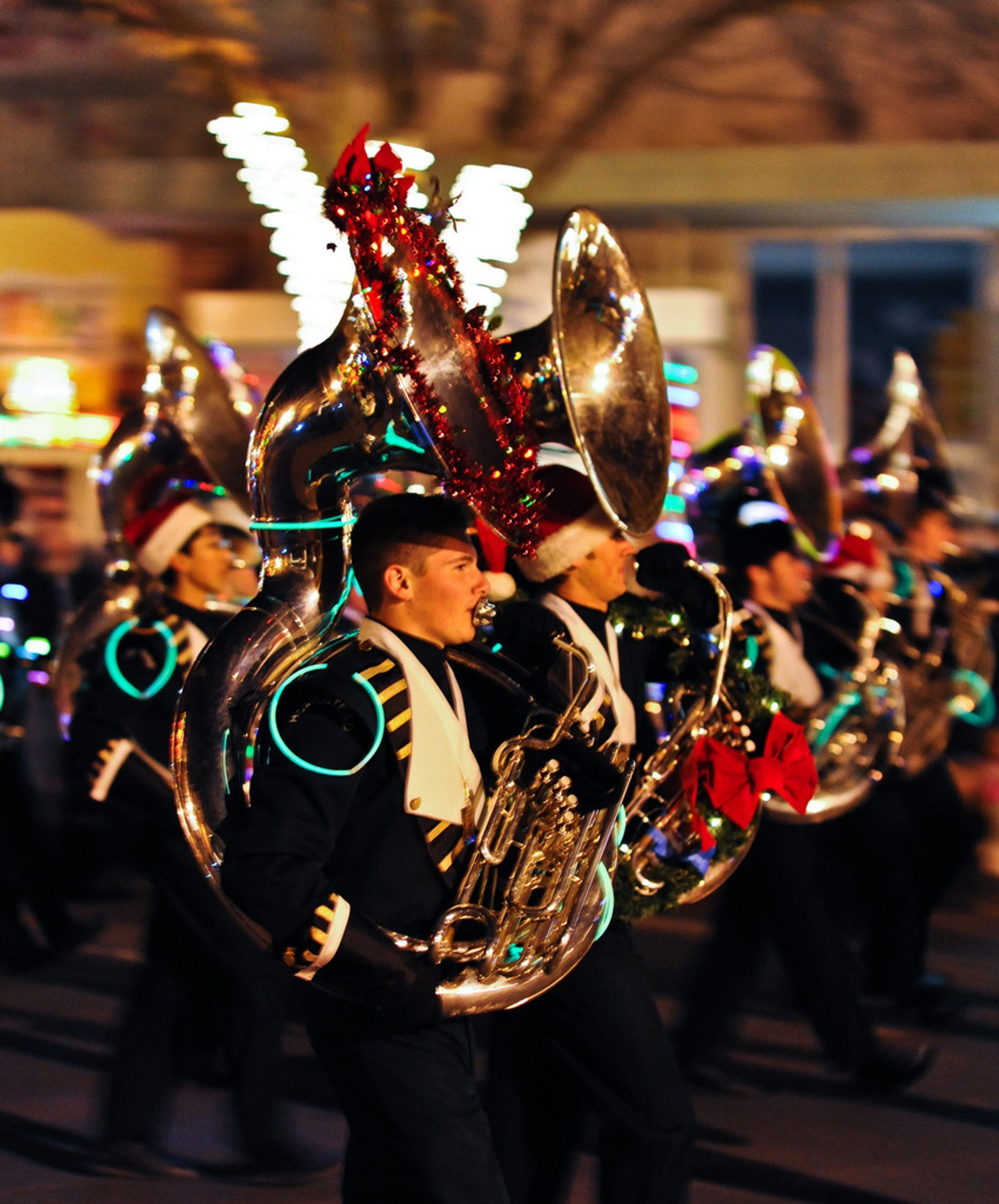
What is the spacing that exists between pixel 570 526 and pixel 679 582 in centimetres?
30

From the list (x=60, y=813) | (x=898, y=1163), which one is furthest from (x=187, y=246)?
(x=898, y=1163)

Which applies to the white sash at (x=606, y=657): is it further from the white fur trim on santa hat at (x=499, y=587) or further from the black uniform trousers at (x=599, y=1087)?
the black uniform trousers at (x=599, y=1087)

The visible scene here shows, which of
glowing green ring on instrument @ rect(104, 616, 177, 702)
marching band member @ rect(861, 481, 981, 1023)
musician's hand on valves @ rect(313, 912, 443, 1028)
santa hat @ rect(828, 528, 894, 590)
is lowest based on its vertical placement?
marching band member @ rect(861, 481, 981, 1023)

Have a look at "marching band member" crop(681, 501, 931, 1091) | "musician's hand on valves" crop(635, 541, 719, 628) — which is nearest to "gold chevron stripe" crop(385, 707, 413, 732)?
"musician's hand on valves" crop(635, 541, 719, 628)

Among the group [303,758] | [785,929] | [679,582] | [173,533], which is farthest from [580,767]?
[173,533]

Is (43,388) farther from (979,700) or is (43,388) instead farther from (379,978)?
(379,978)

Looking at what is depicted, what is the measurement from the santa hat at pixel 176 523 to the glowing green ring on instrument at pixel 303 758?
2.19 meters

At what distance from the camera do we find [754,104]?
11336mm

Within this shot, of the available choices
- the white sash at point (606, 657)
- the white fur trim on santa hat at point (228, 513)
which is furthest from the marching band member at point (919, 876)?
the white sash at point (606, 657)

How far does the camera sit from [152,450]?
209 inches

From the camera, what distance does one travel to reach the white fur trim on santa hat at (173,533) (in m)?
4.91

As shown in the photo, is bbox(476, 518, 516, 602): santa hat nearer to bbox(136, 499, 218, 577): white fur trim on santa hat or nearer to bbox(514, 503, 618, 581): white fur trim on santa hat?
bbox(514, 503, 618, 581): white fur trim on santa hat

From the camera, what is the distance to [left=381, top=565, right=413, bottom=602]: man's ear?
2955mm

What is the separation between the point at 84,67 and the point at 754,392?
24.0ft
